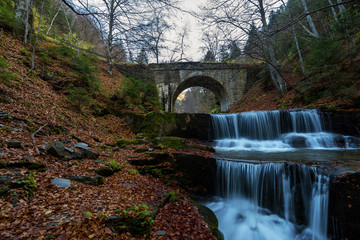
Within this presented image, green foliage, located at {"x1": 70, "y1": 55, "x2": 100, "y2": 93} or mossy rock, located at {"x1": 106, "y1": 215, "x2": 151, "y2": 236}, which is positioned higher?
green foliage, located at {"x1": 70, "y1": 55, "x2": 100, "y2": 93}

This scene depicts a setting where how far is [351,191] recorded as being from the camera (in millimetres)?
Answer: 3117

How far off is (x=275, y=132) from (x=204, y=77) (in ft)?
32.7

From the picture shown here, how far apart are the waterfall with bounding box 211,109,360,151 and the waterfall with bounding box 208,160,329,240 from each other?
10.3 feet

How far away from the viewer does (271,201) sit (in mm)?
4262

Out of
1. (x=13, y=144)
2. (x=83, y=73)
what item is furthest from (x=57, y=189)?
(x=83, y=73)

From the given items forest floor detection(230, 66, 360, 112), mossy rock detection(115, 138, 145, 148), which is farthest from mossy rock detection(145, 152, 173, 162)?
forest floor detection(230, 66, 360, 112)

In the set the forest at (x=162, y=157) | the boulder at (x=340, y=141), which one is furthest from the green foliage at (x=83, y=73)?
the boulder at (x=340, y=141)

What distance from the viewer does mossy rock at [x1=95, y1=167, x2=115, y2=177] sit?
351 centimetres

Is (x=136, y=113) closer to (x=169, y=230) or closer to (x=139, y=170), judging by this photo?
(x=139, y=170)

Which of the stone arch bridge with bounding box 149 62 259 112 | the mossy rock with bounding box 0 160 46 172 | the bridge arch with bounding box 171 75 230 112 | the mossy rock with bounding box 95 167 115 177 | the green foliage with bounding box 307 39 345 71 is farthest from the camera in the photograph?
the bridge arch with bounding box 171 75 230 112

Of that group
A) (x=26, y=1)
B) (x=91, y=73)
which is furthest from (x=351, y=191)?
(x=26, y=1)

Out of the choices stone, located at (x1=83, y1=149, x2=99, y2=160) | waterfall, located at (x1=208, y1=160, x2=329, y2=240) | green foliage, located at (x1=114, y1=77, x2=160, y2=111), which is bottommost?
waterfall, located at (x1=208, y1=160, x2=329, y2=240)

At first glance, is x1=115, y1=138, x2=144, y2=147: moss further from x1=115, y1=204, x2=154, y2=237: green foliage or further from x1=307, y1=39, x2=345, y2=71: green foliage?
x1=307, y1=39, x2=345, y2=71: green foliage

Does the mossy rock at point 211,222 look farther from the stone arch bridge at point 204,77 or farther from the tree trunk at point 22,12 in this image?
the stone arch bridge at point 204,77
